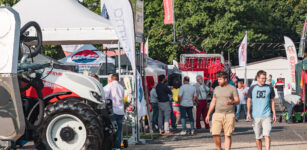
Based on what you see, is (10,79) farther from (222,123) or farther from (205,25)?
(205,25)

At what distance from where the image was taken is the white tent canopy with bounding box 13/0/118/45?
16.9 m

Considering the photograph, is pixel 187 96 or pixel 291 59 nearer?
pixel 187 96

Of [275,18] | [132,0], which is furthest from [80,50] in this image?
[275,18]

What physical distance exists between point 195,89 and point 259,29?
48.0 metres

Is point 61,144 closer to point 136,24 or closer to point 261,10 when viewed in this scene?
point 136,24

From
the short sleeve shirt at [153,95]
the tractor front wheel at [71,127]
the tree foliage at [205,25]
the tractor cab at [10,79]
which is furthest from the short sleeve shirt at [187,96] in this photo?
the tree foliage at [205,25]

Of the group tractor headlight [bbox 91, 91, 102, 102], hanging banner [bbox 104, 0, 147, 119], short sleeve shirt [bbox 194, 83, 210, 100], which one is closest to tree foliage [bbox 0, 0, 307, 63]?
short sleeve shirt [bbox 194, 83, 210, 100]

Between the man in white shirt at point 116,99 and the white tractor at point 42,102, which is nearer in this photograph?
the white tractor at point 42,102

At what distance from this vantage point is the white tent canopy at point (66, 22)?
55.5 ft

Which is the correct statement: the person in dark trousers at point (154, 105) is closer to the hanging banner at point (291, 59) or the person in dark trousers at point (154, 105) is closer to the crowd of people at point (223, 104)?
the crowd of people at point (223, 104)

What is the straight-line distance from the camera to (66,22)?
690 inches

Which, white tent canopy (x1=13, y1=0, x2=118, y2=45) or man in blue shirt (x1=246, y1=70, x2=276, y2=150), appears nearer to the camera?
man in blue shirt (x1=246, y1=70, x2=276, y2=150)

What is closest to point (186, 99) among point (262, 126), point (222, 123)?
point (262, 126)

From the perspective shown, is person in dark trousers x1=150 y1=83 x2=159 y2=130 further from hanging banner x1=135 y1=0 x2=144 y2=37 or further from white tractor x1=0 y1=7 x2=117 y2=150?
white tractor x1=0 y1=7 x2=117 y2=150
